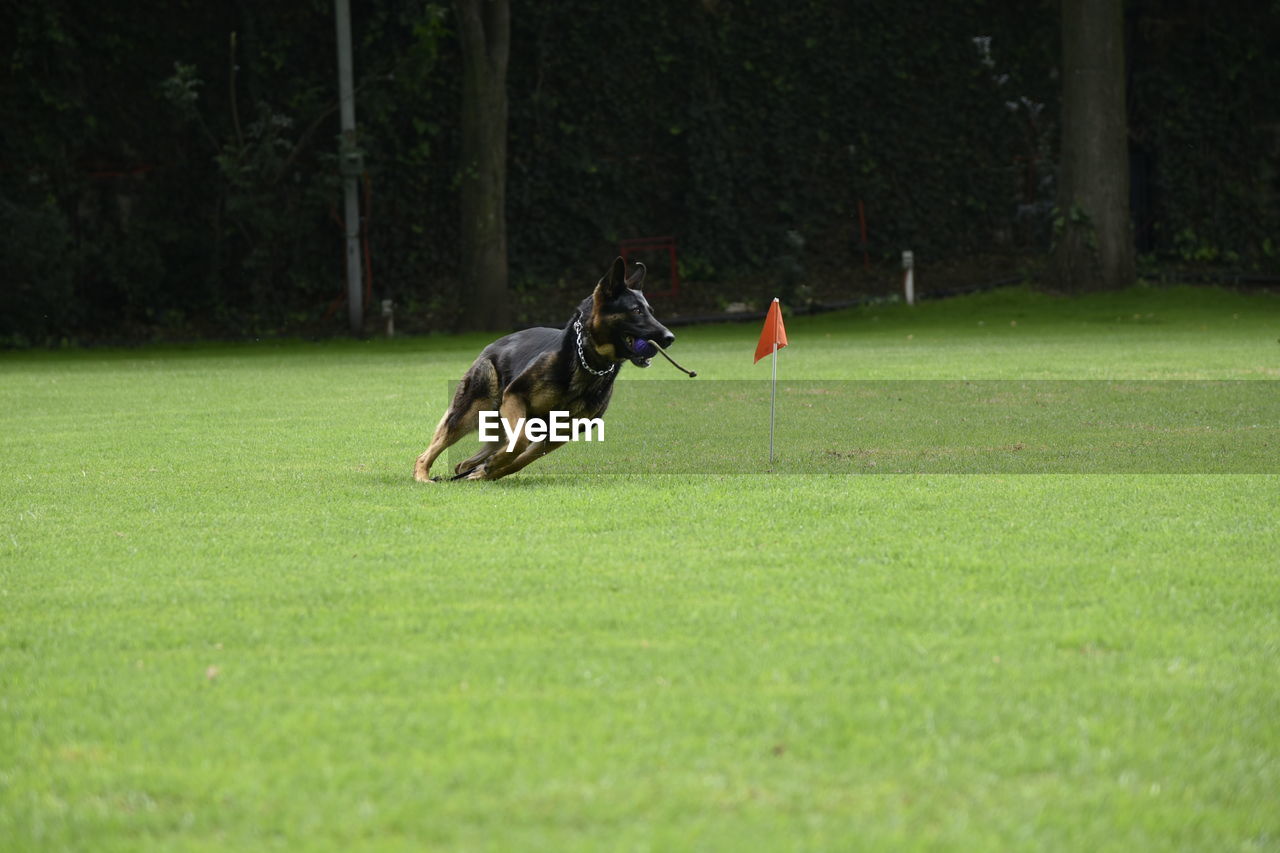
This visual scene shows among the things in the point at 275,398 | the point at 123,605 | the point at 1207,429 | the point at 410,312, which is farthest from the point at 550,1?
the point at 123,605

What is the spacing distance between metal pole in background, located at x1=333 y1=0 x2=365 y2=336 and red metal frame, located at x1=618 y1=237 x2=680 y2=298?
5.93 meters

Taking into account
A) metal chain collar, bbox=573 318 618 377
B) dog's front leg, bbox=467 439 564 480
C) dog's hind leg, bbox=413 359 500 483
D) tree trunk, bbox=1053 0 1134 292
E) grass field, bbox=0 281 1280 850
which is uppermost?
tree trunk, bbox=1053 0 1134 292

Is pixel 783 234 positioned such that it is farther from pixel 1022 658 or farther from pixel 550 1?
pixel 1022 658

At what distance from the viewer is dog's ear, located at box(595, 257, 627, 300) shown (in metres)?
9.58

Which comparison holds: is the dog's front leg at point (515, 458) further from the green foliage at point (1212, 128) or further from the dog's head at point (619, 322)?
the green foliage at point (1212, 128)

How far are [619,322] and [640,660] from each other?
14.4 ft

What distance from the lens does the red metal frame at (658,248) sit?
113 feet

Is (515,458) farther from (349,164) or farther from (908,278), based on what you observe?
(908,278)

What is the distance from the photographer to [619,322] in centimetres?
962

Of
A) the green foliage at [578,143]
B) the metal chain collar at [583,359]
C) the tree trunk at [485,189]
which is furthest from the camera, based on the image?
the green foliage at [578,143]

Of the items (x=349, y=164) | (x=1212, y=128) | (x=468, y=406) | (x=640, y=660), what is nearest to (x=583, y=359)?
(x=468, y=406)

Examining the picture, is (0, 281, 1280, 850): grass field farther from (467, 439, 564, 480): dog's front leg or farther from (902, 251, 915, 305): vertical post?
(902, 251, 915, 305): vertical post

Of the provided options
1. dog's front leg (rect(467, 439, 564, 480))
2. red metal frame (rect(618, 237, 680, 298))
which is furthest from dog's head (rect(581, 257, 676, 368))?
red metal frame (rect(618, 237, 680, 298))

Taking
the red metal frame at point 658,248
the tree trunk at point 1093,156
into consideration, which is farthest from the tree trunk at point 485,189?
the tree trunk at point 1093,156
